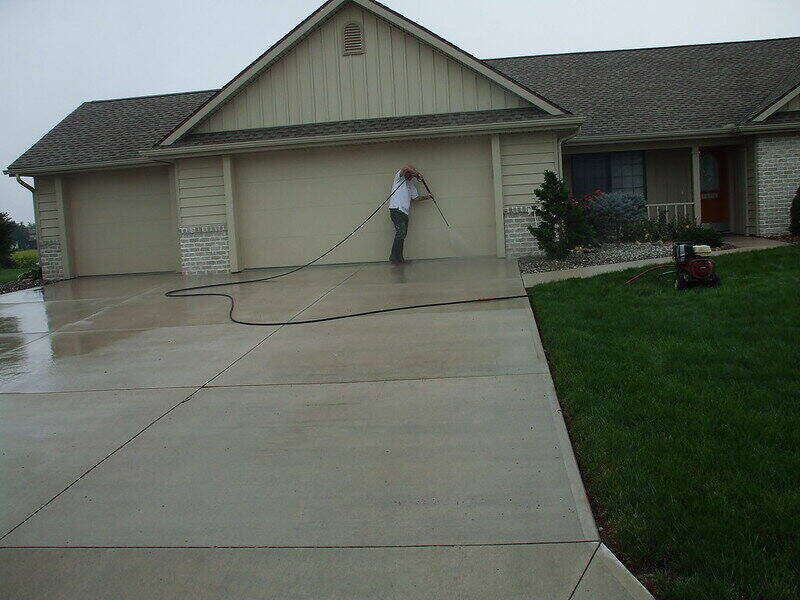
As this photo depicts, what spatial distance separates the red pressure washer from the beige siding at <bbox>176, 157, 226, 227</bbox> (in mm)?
9530

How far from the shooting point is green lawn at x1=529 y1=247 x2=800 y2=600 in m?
3.36

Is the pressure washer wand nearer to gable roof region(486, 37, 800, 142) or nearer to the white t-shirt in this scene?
the white t-shirt

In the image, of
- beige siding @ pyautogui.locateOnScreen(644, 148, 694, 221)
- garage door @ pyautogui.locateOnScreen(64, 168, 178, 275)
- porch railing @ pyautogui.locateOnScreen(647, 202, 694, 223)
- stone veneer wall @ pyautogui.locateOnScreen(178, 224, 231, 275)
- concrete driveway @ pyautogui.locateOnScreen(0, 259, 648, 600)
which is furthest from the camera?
beige siding @ pyautogui.locateOnScreen(644, 148, 694, 221)

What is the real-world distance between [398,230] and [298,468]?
1072 cm

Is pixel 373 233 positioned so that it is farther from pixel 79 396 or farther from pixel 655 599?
pixel 655 599

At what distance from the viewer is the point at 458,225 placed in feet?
52.1

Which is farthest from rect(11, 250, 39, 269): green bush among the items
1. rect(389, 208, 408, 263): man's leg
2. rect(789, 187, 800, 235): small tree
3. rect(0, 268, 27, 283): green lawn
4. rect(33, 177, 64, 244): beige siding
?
rect(789, 187, 800, 235): small tree

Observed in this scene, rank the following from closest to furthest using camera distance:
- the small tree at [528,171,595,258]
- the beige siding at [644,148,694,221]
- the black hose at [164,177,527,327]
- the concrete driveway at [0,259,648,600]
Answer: the concrete driveway at [0,259,648,600], the black hose at [164,177,527,327], the small tree at [528,171,595,258], the beige siding at [644,148,694,221]

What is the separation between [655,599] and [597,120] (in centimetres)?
1641

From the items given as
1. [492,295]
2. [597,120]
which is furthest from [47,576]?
[597,120]

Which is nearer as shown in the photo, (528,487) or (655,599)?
(655,599)

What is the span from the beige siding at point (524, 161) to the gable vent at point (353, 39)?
321 cm

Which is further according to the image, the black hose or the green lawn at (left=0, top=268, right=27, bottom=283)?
the green lawn at (left=0, top=268, right=27, bottom=283)

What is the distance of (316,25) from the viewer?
15492 mm
